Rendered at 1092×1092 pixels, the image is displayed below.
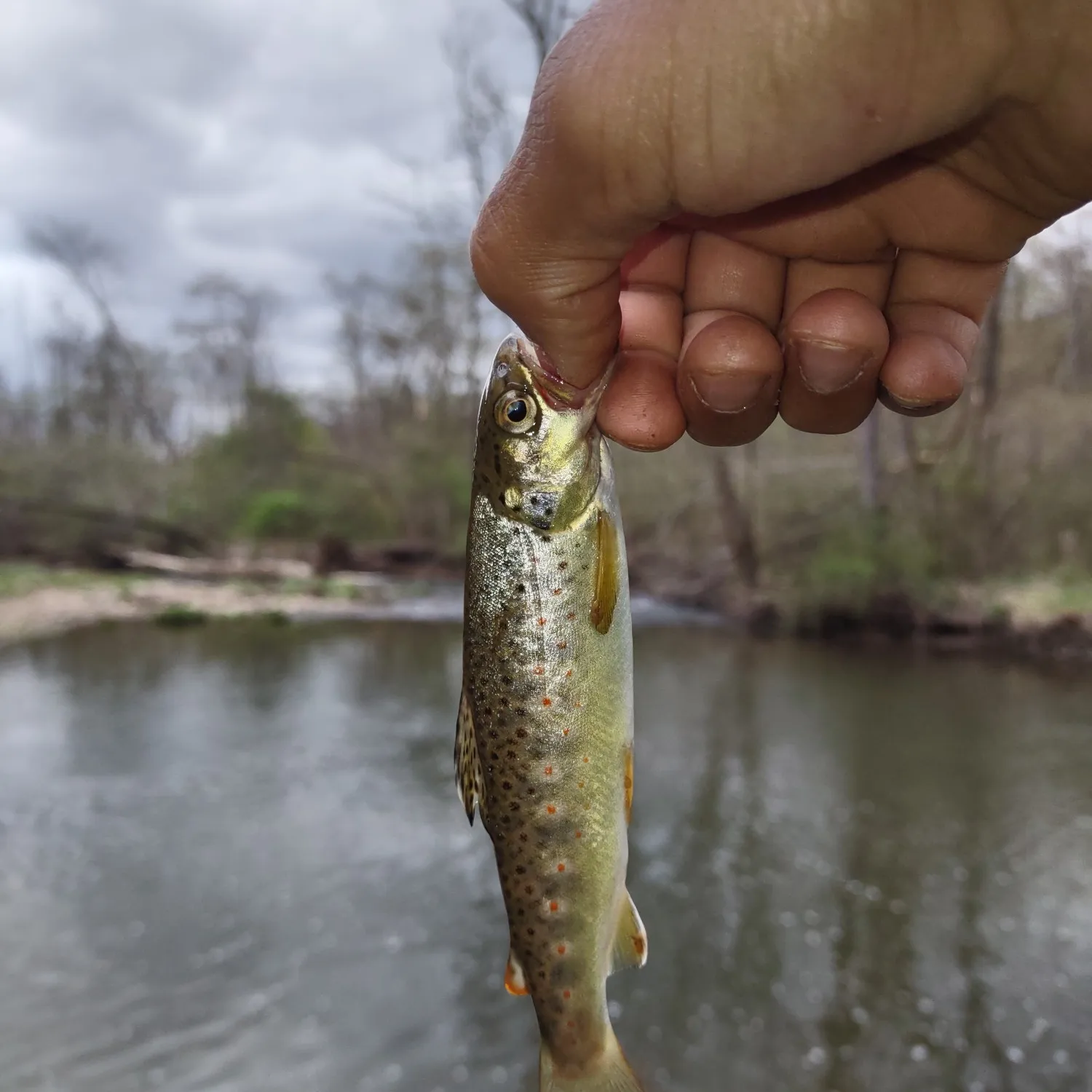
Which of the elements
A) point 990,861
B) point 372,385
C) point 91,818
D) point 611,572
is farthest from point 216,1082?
point 372,385

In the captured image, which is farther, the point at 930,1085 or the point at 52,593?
the point at 52,593

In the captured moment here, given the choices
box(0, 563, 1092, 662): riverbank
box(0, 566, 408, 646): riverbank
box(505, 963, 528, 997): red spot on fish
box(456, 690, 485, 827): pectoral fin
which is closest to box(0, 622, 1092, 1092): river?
box(0, 563, 1092, 662): riverbank

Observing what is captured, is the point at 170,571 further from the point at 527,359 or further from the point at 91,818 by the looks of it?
the point at 527,359

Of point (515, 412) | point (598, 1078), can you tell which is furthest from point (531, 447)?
point (598, 1078)

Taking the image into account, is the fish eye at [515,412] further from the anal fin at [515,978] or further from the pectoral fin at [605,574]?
the anal fin at [515,978]

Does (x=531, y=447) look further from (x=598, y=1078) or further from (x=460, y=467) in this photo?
(x=460, y=467)

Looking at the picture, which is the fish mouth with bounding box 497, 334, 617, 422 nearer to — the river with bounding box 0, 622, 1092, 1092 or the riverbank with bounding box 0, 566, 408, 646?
the river with bounding box 0, 622, 1092, 1092
